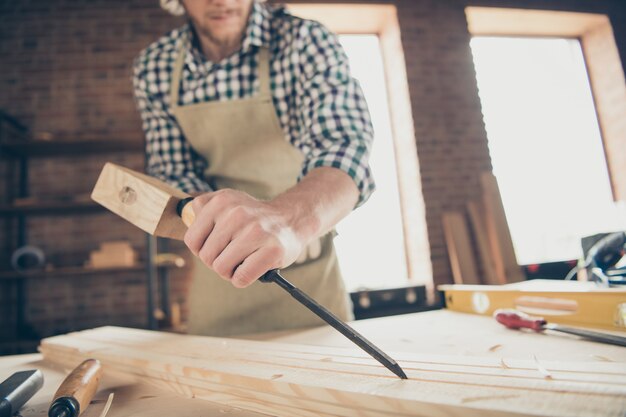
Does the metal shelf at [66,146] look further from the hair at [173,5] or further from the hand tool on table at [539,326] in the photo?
the hand tool on table at [539,326]

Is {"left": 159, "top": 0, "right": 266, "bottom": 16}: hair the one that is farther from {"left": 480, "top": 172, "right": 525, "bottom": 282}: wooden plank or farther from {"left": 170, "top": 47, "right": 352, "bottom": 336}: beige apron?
{"left": 480, "top": 172, "right": 525, "bottom": 282}: wooden plank

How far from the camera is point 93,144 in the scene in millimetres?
2939

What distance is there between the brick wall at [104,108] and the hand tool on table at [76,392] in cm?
258

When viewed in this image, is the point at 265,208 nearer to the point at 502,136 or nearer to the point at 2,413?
the point at 2,413

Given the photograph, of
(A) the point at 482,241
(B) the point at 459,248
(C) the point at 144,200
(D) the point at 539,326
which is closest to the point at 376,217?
(B) the point at 459,248

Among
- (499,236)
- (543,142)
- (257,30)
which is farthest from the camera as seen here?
(543,142)

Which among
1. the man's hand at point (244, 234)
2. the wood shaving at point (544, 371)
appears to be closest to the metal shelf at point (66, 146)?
the man's hand at point (244, 234)

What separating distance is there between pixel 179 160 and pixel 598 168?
4544 mm

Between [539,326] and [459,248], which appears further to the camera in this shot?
[459,248]

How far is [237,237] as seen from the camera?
2.01ft

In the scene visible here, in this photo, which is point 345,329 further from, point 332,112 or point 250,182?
point 250,182

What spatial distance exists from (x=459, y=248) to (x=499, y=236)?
1.12ft

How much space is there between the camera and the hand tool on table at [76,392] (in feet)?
1.66

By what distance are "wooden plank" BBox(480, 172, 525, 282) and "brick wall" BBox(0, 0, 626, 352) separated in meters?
0.33
